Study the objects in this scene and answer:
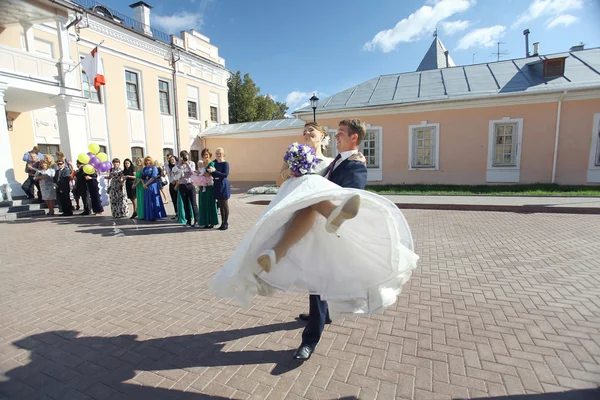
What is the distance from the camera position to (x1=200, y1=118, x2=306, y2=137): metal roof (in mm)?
21406

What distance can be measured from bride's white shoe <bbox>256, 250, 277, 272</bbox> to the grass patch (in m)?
12.3

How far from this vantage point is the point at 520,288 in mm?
3973

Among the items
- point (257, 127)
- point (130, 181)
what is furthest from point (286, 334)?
point (257, 127)

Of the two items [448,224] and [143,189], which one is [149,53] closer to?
[143,189]

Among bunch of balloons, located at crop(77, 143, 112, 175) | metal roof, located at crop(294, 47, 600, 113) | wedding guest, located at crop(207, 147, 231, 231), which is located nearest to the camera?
wedding guest, located at crop(207, 147, 231, 231)

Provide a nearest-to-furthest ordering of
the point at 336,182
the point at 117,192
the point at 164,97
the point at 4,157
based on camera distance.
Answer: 1. the point at 336,182
2. the point at 117,192
3. the point at 4,157
4. the point at 164,97

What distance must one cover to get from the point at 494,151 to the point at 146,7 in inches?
931

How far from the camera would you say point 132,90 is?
19.6 m

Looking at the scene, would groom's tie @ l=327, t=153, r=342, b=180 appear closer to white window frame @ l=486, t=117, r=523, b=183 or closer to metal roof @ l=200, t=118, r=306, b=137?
white window frame @ l=486, t=117, r=523, b=183

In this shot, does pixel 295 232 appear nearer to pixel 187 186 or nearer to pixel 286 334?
pixel 286 334

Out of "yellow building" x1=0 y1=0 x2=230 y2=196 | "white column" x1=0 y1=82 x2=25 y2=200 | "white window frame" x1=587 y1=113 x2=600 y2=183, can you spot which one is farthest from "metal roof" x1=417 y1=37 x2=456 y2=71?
"white column" x1=0 y1=82 x2=25 y2=200

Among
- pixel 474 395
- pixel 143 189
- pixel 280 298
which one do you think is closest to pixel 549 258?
pixel 474 395

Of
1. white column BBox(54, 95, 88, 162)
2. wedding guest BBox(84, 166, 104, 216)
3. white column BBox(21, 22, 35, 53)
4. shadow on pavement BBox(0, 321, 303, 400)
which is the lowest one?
shadow on pavement BBox(0, 321, 303, 400)

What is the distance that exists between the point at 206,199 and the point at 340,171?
6206 millimetres
